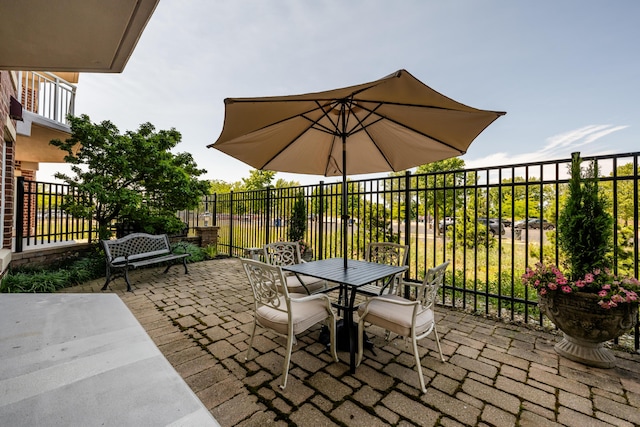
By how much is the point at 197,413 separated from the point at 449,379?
6.14ft

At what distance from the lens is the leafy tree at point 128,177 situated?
5418mm

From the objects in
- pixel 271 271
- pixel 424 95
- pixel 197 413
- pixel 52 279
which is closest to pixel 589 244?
pixel 424 95

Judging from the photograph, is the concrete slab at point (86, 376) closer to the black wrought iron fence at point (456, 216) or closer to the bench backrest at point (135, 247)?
the bench backrest at point (135, 247)

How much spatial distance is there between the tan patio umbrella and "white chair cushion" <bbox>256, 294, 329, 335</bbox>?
692 millimetres

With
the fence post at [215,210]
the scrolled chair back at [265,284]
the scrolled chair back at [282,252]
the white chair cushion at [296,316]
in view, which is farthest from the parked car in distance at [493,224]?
the fence post at [215,210]

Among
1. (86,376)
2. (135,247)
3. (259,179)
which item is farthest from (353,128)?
(259,179)

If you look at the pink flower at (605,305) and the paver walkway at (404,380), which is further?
the pink flower at (605,305)

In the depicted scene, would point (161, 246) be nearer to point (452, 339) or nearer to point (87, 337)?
point (87, 337)

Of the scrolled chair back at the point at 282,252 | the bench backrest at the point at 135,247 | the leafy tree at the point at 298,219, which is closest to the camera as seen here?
the scrolled chair back at the point at 282,252

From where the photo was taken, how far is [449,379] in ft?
6.82

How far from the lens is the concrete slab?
138cm

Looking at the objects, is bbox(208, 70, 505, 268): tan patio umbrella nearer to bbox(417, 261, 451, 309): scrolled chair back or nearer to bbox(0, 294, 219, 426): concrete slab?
bbox(417, 261, 451, 309): scrolled chair back

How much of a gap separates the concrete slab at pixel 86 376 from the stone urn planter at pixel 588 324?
3.01 metres

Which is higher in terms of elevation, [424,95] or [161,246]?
[424,95]
